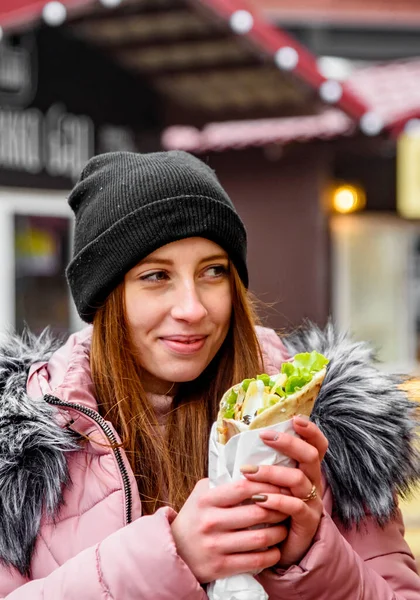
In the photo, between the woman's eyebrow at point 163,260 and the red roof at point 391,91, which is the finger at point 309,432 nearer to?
the woman's eyebrow at point 163,260

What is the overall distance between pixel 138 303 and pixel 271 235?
278 inches

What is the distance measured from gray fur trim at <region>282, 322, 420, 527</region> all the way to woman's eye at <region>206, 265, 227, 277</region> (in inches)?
14.0

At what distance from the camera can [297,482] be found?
1618 mm

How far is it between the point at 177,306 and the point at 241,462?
42cm

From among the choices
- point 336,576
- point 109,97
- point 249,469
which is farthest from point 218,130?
point 249,469

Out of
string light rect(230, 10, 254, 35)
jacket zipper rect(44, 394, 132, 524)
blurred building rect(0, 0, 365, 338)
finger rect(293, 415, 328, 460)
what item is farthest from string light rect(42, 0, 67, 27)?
finger rect(293, 415, 328, 460)

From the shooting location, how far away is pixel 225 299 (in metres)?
2.00

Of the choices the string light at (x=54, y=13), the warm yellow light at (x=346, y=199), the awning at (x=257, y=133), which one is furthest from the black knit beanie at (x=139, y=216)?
the warm yellow light at (x=346, y=199)

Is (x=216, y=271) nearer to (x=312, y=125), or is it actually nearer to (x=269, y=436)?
(x=269, y=436)

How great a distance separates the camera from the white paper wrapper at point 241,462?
5.30 feet

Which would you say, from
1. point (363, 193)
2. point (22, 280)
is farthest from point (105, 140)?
point (363, 193)

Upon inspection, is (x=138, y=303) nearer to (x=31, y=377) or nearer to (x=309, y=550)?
(x=31, y=377)

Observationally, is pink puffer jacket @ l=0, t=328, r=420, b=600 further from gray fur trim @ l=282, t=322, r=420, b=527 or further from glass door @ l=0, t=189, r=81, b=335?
glass door @ l=0, t=189, r=81, b=335

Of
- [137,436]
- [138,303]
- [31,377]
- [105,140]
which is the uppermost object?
[105,140]
